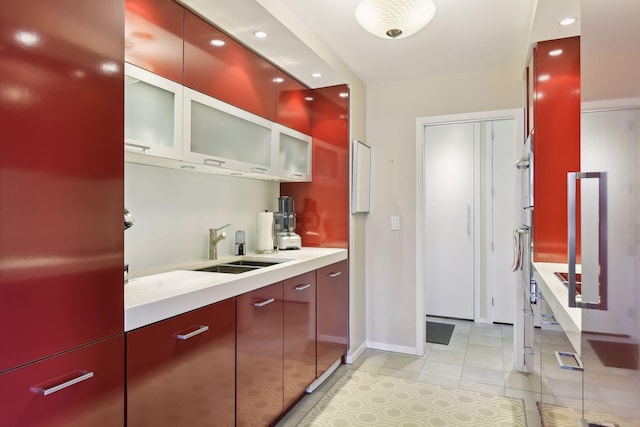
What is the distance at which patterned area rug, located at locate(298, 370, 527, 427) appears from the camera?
2303 mm

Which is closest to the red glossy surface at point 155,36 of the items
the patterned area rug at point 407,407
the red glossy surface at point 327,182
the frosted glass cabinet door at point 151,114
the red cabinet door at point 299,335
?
the frosted glass cabinet door at point 151,114

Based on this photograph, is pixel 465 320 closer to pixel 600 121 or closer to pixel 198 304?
pixel 198 304

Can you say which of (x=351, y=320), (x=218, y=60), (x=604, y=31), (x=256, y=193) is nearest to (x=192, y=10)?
(x=218, y=60)

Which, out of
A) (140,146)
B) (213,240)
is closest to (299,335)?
(213,240)

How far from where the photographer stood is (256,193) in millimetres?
2967

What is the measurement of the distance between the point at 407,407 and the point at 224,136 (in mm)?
1996

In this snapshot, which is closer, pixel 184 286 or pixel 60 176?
pixel 60 176

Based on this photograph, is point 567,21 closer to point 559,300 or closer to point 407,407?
point 559,300

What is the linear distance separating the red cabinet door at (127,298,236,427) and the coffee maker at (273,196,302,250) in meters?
1.22

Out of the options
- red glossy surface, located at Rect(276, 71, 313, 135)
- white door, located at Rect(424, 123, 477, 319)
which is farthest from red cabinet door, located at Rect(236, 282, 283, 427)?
white door, located at Rect(424, 123, 477, 319)

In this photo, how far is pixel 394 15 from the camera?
189 centimetres

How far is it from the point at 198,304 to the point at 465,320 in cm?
367

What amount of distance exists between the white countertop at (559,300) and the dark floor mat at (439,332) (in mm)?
1719

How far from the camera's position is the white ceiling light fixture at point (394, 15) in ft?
5.99
